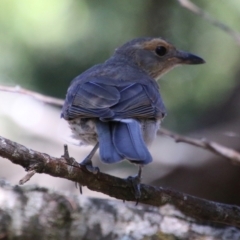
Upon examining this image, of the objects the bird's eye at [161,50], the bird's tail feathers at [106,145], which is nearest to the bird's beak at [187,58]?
the bird's eye at [161,50]

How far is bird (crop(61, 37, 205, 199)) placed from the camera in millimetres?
3553

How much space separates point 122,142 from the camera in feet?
11.8

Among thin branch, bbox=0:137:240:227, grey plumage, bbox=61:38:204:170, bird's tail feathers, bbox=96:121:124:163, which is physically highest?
grey plumage, bbox=61:38:204:170

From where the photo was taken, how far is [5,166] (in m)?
5.96

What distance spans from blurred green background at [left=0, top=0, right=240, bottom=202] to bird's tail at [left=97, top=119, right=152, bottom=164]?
6.37 feet

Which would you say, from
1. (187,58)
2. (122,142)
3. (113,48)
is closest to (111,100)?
(122,142)

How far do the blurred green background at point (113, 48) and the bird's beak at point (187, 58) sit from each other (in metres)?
0.70

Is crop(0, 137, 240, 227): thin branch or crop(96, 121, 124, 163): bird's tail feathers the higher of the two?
crop(96, 121, 124, 163): bird's tail feathers

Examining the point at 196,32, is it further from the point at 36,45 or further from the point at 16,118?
the point at 16,118

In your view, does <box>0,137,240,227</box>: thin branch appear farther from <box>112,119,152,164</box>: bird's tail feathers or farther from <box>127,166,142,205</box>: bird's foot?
<box>112,119,152,164</box>: bird's tail feathers

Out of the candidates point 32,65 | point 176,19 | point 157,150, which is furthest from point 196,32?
point 32,65

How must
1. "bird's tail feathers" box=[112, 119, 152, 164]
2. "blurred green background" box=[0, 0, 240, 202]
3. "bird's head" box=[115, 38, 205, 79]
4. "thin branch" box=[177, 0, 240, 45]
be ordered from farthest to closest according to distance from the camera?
"blurred green background" box=[0, 0, 240, 202] → "bird's head" box=[115, 38, 205, 79] → "thin branch" box=[177, 0, 240, 45] → "bird's tail feathers" box=[112, 119, 152, 164]

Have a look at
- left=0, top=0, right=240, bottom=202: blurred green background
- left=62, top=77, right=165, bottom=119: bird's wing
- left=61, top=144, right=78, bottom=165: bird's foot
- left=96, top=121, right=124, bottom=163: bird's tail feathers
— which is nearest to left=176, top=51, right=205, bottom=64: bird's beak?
left=0, top=0, right=240, bottom=202: blurred green background

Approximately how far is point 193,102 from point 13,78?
1922 mm
